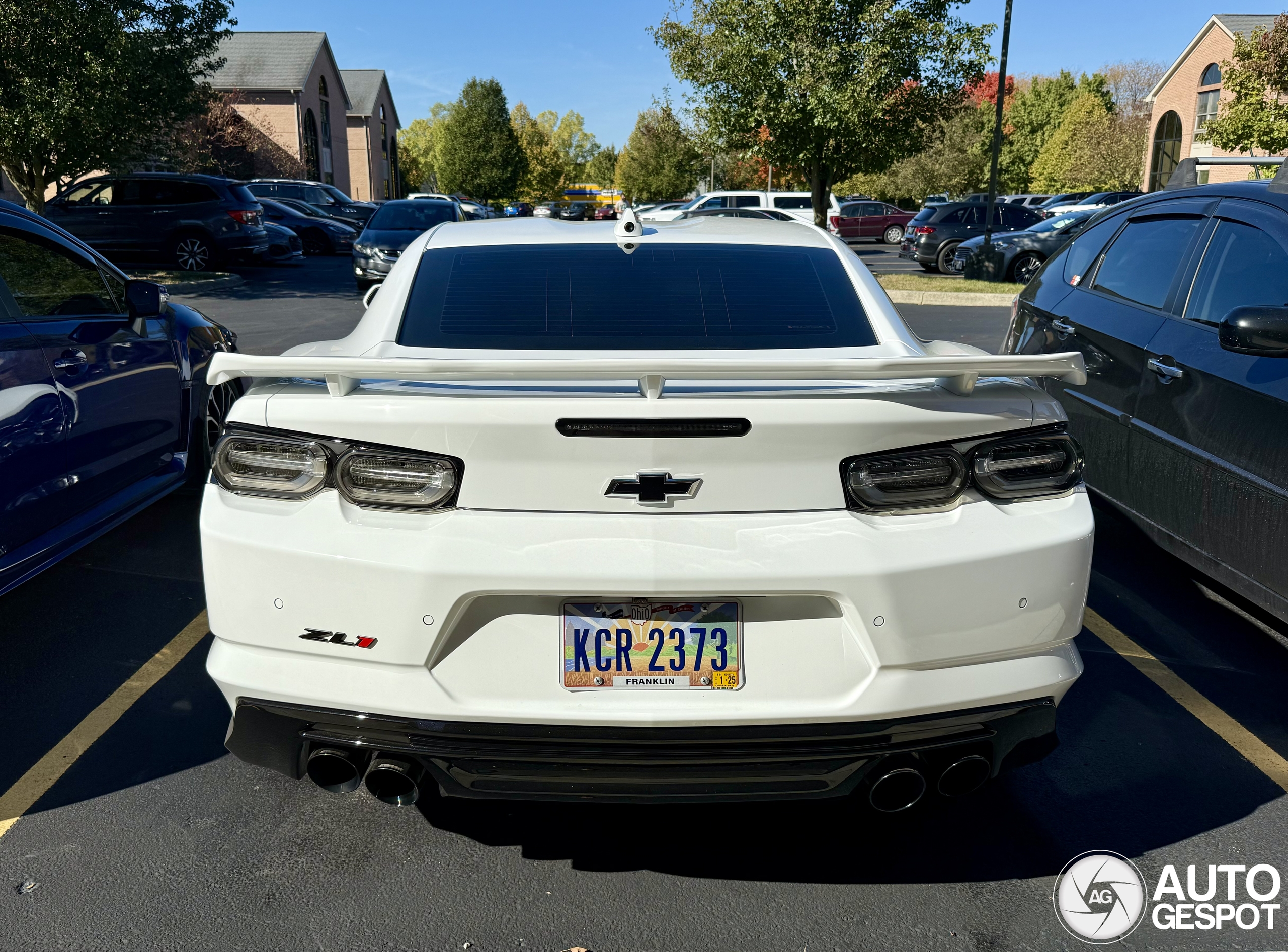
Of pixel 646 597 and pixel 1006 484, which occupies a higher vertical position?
pixel 1006 484

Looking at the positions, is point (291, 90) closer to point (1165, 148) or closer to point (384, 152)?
point (384, 152)

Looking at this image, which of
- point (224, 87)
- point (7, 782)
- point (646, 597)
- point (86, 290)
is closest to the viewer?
point (646, 597)

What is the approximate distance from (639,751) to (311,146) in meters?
62.7

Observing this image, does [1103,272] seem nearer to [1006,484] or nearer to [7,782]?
[1006,484]

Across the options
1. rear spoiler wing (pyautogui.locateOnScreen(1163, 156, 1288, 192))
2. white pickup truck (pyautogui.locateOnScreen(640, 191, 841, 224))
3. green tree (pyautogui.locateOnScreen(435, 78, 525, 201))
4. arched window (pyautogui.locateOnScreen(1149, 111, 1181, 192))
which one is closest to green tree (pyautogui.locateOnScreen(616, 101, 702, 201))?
green tree (pyautogui.locateOnScreen(435, 78, 525, 201))

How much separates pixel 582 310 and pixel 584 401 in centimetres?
96

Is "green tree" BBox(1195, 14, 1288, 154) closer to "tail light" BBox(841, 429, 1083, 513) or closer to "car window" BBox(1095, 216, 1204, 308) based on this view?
"car window" BBox(1095, 216, 1204, 308)

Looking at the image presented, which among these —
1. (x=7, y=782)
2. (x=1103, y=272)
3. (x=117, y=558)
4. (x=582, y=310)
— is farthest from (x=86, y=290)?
(x=1103, y=272)

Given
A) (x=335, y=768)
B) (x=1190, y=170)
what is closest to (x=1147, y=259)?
(x=1190, y=170)

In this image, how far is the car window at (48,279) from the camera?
4.34 meters

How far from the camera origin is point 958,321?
15445mm

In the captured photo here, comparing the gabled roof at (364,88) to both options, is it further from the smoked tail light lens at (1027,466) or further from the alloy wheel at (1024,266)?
the smoked tail light lens at (1027,466)

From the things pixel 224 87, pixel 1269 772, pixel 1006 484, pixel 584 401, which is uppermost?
pixel 224 87

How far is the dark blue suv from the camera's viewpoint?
2139cm
